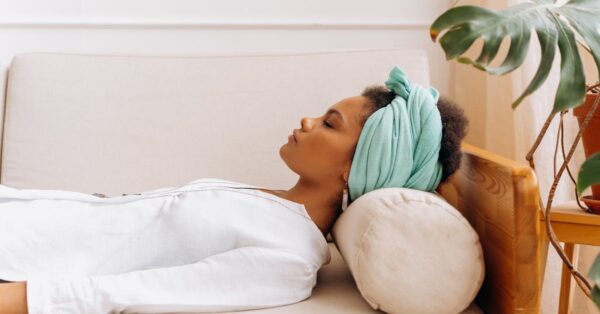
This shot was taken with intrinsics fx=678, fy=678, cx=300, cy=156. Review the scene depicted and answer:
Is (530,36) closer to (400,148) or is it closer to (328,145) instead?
(400,148)

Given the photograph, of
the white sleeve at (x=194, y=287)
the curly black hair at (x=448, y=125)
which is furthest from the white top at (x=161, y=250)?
the curly black hair at (x=448, y=125)

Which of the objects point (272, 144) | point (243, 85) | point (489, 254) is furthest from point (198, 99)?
point (489, 254)

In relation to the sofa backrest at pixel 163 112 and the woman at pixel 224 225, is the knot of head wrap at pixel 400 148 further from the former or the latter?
the sofa backrest at pixel 163 112

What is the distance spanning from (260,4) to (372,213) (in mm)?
1322

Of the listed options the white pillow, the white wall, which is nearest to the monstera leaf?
the white pillow

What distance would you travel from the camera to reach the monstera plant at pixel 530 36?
0.87 m

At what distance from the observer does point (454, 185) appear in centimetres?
156

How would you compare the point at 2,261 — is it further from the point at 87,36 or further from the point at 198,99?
the point at 87,36

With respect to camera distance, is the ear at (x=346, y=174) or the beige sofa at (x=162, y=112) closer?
the ear at (x=346, y=174)

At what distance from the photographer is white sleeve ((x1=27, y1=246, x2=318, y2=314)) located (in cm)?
114

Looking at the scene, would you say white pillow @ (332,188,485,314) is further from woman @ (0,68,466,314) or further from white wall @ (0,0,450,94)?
white wall @ (0,0,450,94)

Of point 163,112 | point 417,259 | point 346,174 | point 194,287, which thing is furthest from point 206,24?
point 417,259

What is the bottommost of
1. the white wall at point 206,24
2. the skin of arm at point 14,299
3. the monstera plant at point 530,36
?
the skin of arm at point 14,299

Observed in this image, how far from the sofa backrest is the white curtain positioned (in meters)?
0.31
